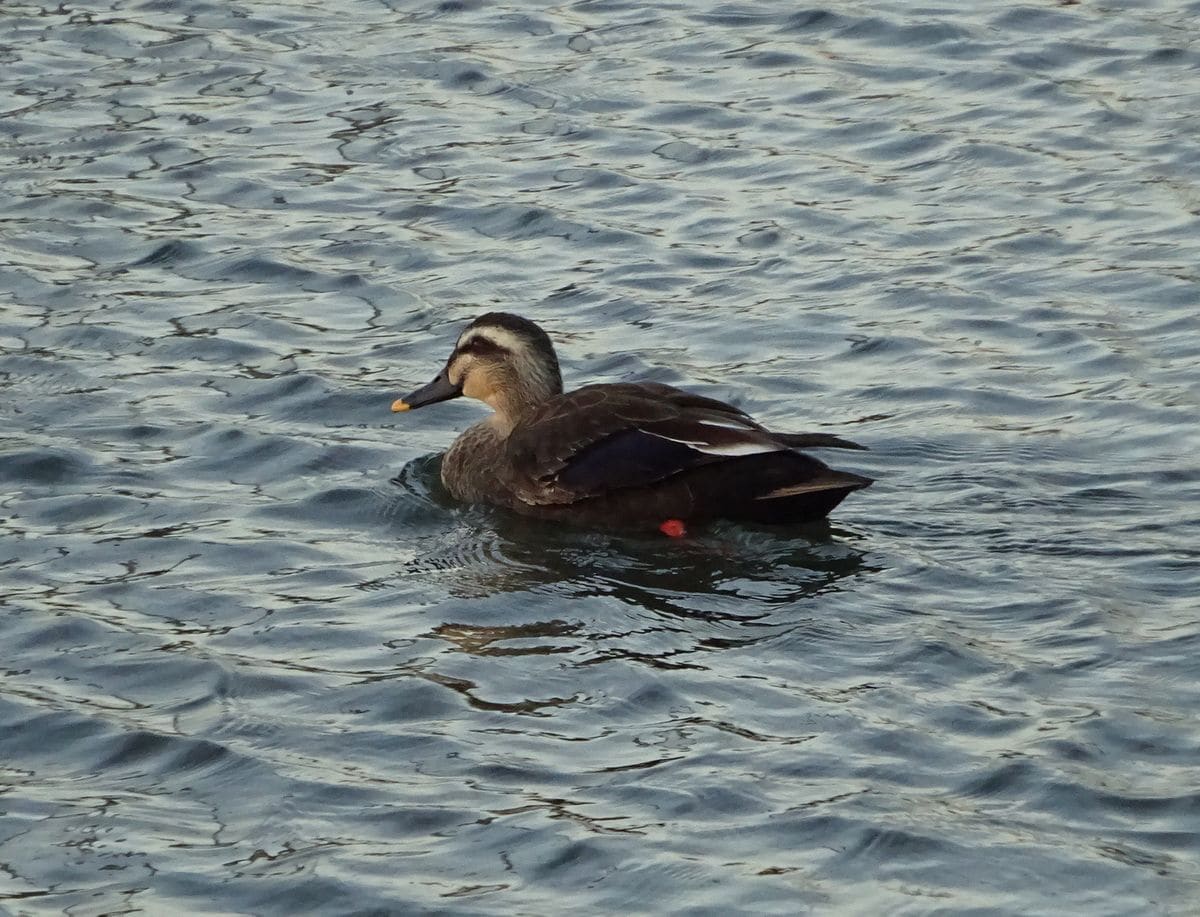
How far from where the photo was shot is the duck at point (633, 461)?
9.59 m

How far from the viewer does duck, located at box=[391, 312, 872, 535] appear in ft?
31.4

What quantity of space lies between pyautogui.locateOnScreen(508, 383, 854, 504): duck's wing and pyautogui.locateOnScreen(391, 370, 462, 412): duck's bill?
2.48 feet

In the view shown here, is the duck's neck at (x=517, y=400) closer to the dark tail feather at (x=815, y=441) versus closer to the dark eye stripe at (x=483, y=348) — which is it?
the dark eye stripe at (x=483, y=348)

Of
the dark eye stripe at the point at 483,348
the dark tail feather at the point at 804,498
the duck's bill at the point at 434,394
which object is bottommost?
the dark tail feather at the point at 804,498

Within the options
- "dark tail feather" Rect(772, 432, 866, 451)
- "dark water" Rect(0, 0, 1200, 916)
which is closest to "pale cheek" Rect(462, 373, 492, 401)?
"dark water" Rect(0, 0, 1200, 916)

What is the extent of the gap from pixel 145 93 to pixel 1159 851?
11072mm

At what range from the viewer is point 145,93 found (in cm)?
1585

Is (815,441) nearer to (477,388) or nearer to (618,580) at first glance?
(618,580)

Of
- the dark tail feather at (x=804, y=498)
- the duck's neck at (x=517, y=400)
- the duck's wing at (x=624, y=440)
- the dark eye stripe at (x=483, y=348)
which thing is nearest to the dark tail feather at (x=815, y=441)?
the duck's wing at (x=624, y=440)

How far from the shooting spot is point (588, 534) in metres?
10.0

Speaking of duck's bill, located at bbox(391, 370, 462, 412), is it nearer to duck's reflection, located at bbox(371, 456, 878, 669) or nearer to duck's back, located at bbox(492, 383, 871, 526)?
duck's reflection, located at bbox(371, 456, 878, 669)

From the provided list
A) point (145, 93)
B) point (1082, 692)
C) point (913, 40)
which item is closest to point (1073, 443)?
point (1082, 692)

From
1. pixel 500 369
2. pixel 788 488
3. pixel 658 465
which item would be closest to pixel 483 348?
pixel 500 369

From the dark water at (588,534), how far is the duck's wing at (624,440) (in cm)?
30
